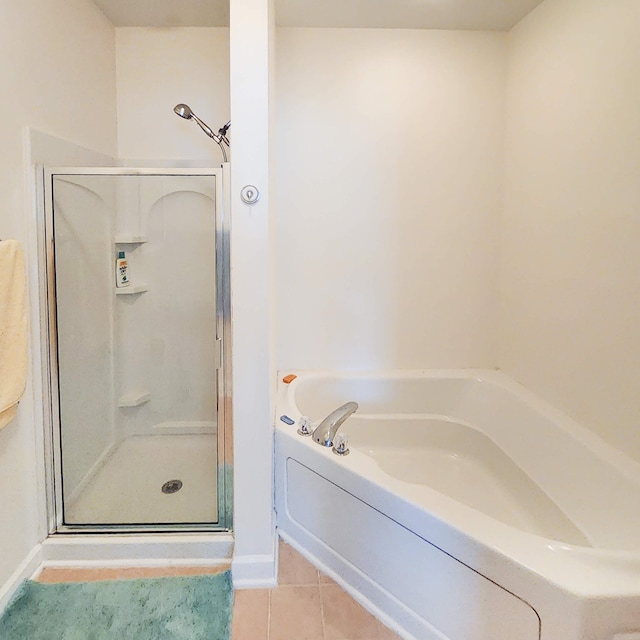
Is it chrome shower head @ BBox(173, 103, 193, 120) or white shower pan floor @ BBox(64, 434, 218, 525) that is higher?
chrome shower head @ BBox(173, 103, 193, 120)

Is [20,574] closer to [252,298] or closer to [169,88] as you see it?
[252,298]

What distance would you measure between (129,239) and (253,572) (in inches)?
61.9

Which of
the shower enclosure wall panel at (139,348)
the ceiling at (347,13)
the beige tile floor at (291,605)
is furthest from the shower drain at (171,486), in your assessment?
the ceiling at (347,13)

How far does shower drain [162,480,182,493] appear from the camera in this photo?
200 cm

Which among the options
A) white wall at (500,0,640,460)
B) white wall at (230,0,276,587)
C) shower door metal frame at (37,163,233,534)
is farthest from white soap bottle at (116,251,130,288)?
white wall at (500,0,640,460)

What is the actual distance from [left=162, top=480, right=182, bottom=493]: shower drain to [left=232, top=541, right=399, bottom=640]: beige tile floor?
1.89 ft

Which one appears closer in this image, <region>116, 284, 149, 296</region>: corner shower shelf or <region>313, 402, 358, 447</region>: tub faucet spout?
<region>313, 402, 358, 447</region>: tub faucet spout

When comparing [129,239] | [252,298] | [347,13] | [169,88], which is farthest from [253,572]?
[347,13]

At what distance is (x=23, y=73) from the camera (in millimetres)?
1575

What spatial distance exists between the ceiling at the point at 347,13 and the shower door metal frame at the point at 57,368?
97 cm

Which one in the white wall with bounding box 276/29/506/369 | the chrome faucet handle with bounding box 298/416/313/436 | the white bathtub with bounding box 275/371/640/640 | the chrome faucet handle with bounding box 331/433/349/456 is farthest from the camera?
the white wall with bounding box 276/29/506/369

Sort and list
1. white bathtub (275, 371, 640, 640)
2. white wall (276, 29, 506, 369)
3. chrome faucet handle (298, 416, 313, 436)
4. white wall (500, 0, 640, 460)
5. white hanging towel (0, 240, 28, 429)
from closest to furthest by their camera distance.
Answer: white bathtub (275, 371, 640, 640), white hanging towel (0, 240, 28, 429), white wall (500, 0, 640, 460), chrome faucet handle (298, 416, 313, 436), white wall (276, 29, 506, 369)

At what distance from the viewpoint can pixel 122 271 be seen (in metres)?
2.15

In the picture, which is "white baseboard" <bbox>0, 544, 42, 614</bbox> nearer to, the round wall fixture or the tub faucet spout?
the tub faucet spout
